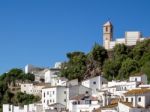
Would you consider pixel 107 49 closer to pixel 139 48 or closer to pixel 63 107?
pixel 139 48

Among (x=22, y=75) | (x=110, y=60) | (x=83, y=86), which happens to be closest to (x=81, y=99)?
(x=83, y=86)


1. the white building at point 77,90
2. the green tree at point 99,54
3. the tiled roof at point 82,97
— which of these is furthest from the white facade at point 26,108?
the green tree at point 99,54

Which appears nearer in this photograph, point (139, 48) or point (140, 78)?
point (140, 78)

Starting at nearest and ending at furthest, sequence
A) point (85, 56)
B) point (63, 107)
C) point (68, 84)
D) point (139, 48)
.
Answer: point (63, 107) < point (68, 84) < point (139, 48) < point (85, 56)

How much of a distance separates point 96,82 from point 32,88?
Result: 693 inches

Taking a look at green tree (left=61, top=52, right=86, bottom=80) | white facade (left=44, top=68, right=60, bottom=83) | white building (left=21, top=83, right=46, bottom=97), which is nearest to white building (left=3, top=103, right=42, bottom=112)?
white building (left=21, top=83, right=46, bottom=97)

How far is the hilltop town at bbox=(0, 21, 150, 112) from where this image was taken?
6456 cm

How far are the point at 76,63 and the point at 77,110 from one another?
78.8ft

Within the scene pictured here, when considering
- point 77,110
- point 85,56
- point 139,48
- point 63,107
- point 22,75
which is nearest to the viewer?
point 77,110

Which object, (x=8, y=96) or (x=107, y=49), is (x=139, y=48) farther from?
(x=8, y=96)

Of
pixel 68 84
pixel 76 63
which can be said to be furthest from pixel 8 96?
pixel 68 84

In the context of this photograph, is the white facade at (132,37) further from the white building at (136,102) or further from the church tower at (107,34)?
the white building at (136,102)

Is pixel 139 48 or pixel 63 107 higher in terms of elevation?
pixel 139 48

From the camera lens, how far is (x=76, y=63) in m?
92.4
